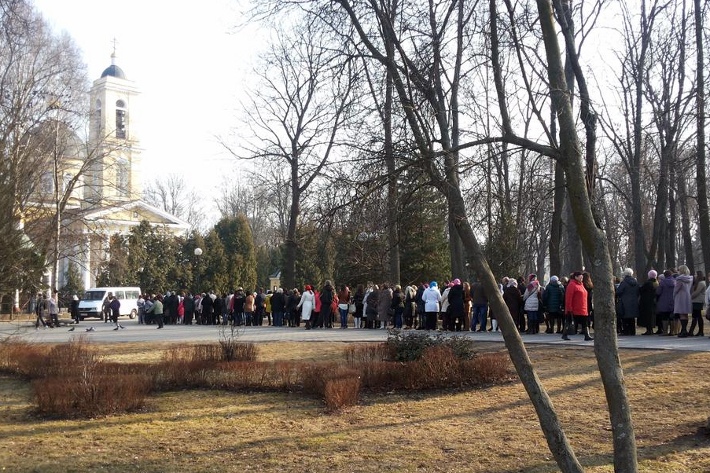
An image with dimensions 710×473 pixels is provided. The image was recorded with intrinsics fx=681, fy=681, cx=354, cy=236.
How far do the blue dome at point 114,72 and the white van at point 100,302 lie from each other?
2648cm

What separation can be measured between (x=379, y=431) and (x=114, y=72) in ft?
201

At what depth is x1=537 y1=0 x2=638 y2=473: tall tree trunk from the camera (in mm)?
5648

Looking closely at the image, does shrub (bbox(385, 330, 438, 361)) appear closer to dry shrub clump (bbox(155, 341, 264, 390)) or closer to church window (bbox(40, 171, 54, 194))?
dry shrub clump (bbox(155, 341, 264, 390))

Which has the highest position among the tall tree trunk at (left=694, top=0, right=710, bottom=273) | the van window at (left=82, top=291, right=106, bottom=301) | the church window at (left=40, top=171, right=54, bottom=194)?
the church window at (left=40, top=171, right=54, bottom=194)

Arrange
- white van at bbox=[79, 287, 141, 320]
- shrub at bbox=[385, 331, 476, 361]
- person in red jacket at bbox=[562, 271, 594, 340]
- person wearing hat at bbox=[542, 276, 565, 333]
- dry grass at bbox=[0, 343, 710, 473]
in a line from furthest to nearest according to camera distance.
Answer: white van at bbox=[79, 287, 141, 320] → person wearing hat at bbox=[542, 276, 565, 333] → person in red jacket at bbox=[562, 271, 594, 340] → shrub at bbox=[385, 331, 476, 361] → dry grass at bbox=[0, 343, 710, 473]

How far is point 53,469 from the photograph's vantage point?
763 centimetres

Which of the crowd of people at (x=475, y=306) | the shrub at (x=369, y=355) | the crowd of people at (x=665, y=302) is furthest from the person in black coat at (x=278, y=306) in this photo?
the shrub at (x=369, y=355)

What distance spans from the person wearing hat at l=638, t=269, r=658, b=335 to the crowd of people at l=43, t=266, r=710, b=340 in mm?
25

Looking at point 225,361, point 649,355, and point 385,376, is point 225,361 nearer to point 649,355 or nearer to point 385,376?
point 385,376

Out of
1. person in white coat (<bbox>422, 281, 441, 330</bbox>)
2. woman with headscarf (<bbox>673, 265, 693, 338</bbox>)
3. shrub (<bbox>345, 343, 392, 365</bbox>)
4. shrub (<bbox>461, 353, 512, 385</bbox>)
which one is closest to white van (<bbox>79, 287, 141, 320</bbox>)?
person in white coat (<bbox>422, 281, 441, 330</bbox>)

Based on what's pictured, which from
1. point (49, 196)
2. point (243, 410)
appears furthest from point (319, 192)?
point (49, 196)

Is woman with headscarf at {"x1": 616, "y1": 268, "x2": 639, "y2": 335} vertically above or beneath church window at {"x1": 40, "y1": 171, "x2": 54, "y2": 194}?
beneath

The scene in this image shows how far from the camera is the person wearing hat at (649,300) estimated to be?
57.4 ft

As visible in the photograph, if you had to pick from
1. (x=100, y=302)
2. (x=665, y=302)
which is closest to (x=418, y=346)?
(x=665, y=302)
